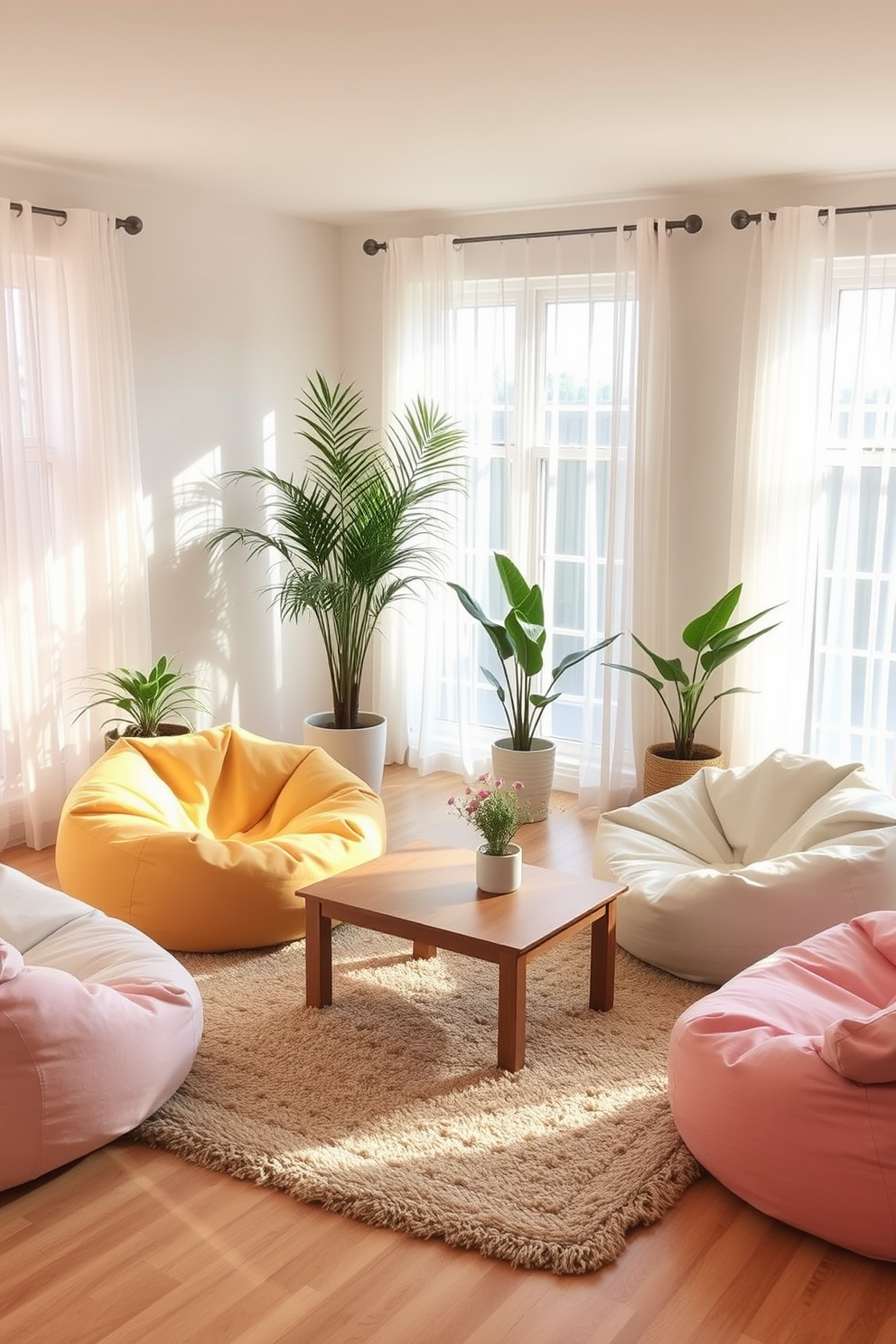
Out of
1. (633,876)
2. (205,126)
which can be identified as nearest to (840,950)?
(633,876)

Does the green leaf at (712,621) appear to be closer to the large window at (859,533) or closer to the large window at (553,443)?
the large window at (859,533)

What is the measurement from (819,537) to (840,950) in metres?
2.23

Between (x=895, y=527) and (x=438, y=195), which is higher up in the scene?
(x=438, y=195)

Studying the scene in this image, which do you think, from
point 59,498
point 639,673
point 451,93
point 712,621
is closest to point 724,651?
point 712,621

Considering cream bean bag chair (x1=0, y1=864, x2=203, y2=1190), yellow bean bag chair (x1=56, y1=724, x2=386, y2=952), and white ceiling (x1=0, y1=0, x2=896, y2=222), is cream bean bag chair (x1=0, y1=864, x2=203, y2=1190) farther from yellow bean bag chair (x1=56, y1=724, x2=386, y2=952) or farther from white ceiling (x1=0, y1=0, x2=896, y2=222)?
white ceiling (x1=0, y1=0, x2=896, y2=222)

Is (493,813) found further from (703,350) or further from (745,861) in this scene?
(703,350)

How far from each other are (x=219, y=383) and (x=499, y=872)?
299 centimetres

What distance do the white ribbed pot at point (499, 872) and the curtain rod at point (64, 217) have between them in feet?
9.59

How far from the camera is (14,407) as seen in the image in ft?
15.4

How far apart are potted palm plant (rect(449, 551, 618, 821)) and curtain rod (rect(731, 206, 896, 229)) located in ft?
5.18

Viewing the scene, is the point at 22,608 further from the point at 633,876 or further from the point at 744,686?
the point at 744,686

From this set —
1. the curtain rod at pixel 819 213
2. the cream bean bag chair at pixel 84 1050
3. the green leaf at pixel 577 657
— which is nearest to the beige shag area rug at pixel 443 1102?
the cream bean bag chair at pixel 84 1050

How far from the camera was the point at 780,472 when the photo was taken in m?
5.03

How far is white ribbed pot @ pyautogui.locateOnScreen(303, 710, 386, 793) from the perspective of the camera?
5.52 meters
